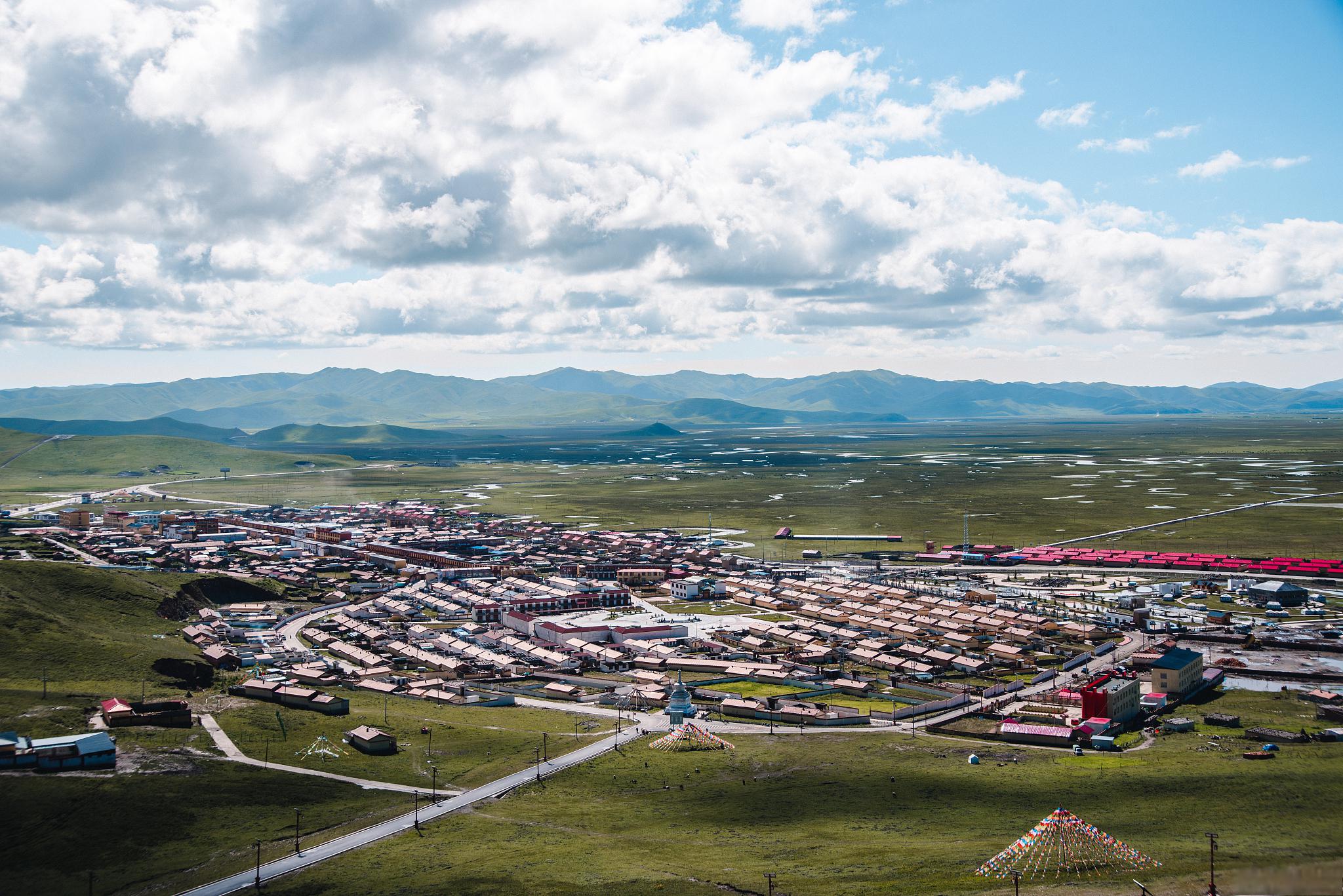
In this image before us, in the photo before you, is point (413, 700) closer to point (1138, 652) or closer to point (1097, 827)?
point (1097, 827)

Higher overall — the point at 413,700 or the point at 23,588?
the point at 23,588

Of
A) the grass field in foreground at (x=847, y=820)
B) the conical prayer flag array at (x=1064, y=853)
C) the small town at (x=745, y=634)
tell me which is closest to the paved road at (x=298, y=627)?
the small town at (x=745, y=634)

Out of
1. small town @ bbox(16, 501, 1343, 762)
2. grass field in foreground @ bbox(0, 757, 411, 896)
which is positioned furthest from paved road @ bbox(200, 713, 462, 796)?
small town @ bbox(16, 501, 1343, 762)

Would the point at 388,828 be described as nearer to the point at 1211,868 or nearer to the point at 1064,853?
the point at 1064,853

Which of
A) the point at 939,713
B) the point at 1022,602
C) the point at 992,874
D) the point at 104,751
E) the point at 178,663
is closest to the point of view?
the point at 992,874

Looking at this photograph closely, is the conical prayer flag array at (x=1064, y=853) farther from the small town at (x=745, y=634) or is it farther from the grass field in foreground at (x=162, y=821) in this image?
the grass field in foreground at (x=162, y=821)

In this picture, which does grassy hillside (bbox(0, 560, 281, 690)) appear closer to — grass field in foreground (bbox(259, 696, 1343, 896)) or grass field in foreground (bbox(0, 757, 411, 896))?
grass field in foreground (bbox(0, 757, 411, 896))

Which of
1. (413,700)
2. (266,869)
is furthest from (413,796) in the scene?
(413,700)

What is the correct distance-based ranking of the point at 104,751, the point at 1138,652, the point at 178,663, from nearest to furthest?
the point at 104,751 < the point at 178,663 < the point at 1138,652
